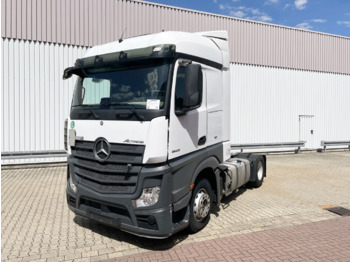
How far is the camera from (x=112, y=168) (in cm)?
414

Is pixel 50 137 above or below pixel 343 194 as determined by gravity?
above

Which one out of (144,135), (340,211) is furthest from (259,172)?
(144,135)

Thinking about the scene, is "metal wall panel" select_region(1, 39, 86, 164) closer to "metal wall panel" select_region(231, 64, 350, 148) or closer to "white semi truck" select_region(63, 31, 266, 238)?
"white semi truck" select_region(63, 31, 266, 238)

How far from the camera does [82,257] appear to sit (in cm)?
404

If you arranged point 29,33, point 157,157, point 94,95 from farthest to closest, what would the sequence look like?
point 29,33 < point 94,95 < point 157,157

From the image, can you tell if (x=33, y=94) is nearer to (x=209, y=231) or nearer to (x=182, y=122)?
(x=182, y=122)

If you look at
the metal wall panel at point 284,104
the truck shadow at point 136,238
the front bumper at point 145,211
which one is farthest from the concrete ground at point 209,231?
the metal wall panel at point 284,104

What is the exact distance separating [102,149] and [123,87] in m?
0.96

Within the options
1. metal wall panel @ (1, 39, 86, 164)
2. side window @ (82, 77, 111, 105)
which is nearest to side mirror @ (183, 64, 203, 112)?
side window @ (82, 77, 111, 105)

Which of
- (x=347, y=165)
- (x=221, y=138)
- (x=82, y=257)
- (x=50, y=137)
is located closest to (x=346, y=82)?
(x=347, y=165)

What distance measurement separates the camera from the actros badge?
4.19m

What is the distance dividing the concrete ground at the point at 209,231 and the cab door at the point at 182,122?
1.46 metres

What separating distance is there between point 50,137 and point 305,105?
523 inches

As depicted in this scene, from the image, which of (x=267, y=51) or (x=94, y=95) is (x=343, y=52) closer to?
(x=267, y=51)
